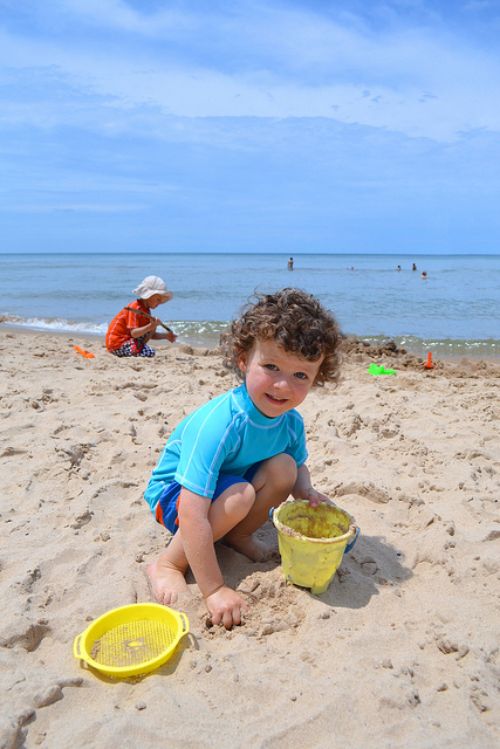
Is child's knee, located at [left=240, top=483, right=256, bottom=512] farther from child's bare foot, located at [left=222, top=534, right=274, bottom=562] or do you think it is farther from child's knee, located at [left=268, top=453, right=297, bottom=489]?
child's bare foot, located at [left=222, top=534, right=274, bottom=562]

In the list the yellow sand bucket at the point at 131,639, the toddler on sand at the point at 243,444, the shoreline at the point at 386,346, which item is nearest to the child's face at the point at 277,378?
the toddler on sand at the point at 243,444

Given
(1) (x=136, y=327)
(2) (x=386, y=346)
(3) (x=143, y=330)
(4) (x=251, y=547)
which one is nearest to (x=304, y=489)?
(4) (x=251, y=547)

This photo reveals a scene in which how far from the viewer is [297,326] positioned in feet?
7.08

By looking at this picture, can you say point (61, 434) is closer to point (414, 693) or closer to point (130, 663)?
point (130, 663)

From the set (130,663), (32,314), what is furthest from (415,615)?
(32,314)

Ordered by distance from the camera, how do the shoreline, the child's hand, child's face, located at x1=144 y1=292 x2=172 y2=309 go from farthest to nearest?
1. the shoreline
2. child's face, located at x1=144 y1=292 x2=172 y2=309
3. the child's hand

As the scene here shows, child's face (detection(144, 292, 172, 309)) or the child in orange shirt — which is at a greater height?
child's face (detection(144, 292, 172, 309))

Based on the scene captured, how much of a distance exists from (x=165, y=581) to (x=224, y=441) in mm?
639

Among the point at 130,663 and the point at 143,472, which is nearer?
the point at 130,663

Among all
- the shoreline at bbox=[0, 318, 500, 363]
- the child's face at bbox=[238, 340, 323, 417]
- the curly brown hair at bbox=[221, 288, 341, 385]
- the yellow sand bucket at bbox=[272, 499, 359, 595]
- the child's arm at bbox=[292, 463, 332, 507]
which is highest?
the curly brown hair at bbox=[221, 288, 341, 385]

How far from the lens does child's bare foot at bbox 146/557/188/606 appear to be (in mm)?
2244

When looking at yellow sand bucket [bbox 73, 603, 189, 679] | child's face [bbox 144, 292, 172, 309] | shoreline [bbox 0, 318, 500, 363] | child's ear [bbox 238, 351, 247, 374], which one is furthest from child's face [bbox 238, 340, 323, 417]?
shoreline [bbox 0, 318, 500, 363]

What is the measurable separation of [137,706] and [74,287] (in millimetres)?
20741

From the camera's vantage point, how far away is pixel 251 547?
8.42 ft
